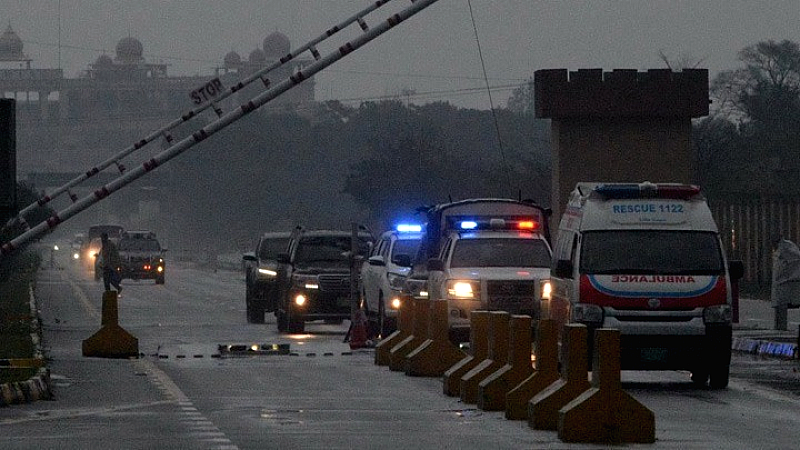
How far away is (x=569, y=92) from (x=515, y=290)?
55.0 ft

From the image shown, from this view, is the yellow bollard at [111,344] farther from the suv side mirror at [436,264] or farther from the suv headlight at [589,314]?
the suv headlight at [589,314]

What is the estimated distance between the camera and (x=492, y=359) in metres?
20.8

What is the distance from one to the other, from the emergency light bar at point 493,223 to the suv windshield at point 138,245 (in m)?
43.5

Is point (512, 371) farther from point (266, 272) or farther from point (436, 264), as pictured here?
point (266, 272)

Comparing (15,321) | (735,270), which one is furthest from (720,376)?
(15,321)

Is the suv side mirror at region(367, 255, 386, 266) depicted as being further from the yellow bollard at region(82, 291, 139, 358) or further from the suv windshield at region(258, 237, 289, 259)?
the suv windshield at region(258, 237, 289, 259)

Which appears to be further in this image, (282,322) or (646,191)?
(282,322)

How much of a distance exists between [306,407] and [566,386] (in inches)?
145

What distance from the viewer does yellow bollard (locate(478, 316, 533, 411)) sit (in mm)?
19438

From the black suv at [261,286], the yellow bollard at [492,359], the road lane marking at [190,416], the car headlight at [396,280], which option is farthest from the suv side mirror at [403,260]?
the yellow bollard at [492,359]

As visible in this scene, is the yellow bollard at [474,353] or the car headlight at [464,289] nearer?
the yellow bollard at [474,353]

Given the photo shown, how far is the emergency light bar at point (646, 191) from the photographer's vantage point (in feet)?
81.4

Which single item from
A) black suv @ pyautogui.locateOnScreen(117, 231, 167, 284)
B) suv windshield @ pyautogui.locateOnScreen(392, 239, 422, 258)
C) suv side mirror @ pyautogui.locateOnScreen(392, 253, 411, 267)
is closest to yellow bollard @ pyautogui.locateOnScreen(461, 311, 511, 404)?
suv side mirror @ pyautogui.locateOnScreen(392, 253, 411, 267)

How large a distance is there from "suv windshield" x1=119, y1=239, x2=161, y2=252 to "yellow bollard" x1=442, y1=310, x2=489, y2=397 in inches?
2113
